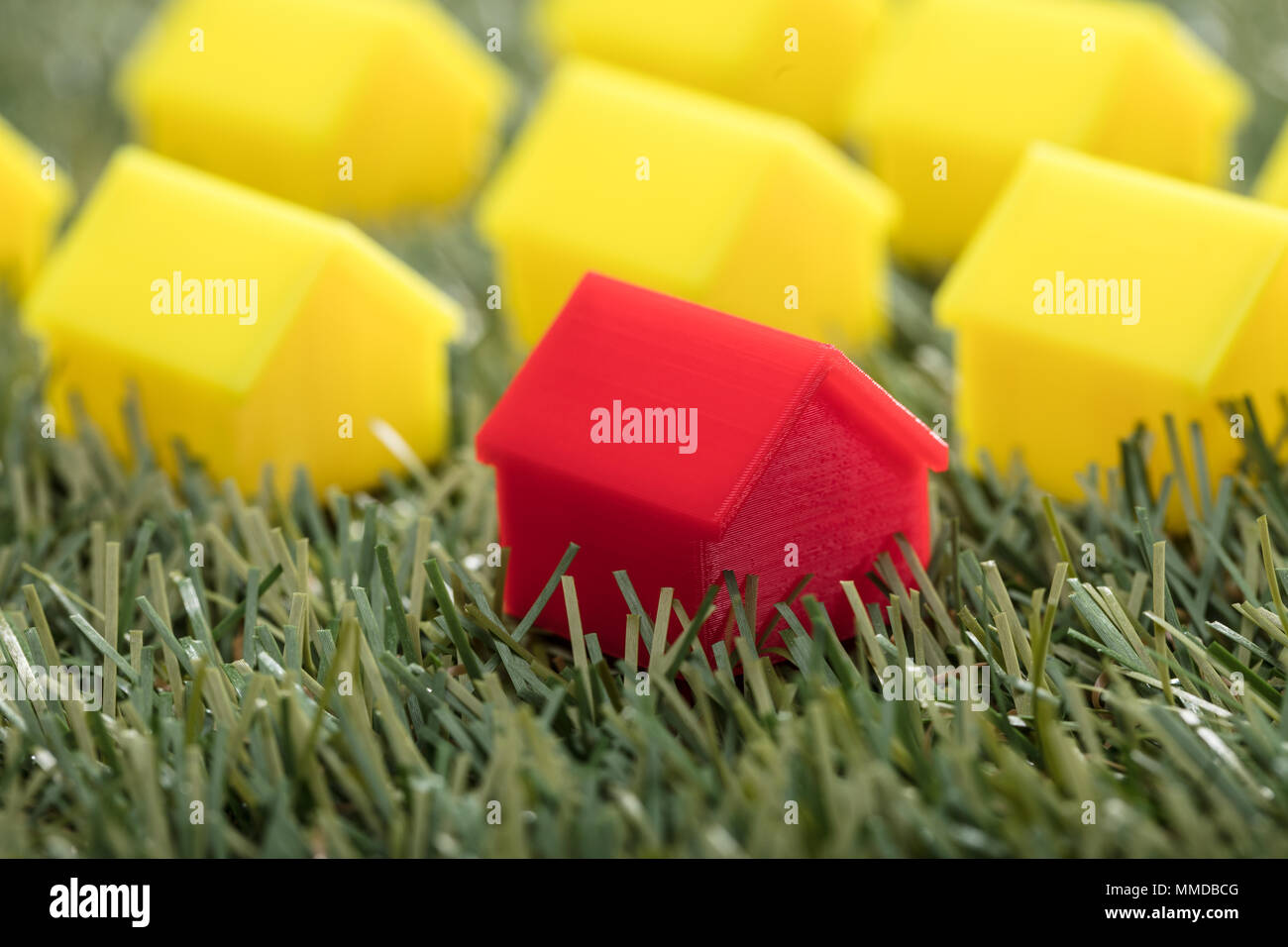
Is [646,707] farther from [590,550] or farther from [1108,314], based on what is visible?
[1108,314]

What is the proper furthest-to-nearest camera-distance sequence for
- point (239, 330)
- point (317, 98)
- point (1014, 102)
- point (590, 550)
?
point (317, 98), point (1014, 102), point (239, 330), point (590, 550)

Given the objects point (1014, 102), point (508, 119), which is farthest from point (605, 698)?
point (508, 119)

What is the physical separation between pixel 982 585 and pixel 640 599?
25 centimetres

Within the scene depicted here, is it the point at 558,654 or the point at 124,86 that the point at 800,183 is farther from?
the point at 124,86

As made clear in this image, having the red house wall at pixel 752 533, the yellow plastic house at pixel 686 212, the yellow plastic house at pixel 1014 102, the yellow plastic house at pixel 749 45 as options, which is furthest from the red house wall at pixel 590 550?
the yellow plastic house at pixel 749 45

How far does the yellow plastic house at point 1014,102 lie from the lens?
1.77m

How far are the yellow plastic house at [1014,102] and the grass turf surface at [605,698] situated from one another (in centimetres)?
57

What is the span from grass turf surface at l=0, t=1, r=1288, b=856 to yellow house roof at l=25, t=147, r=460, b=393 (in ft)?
0.38

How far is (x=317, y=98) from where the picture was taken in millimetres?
1972

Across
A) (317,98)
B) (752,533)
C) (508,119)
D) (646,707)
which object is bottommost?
(646,707)

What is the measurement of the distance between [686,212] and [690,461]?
0.52 m

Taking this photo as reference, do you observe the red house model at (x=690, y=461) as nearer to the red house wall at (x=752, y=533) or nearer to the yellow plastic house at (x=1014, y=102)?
the red house wall at (x=752, y=533)

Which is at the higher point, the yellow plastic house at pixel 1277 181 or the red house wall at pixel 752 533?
the yellow plastic house at pixel 1277 181

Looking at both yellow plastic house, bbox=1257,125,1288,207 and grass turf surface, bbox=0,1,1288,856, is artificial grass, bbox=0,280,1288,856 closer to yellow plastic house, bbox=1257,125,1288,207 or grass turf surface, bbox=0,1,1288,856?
grass turf surface, bbox=0,1,1288,856
